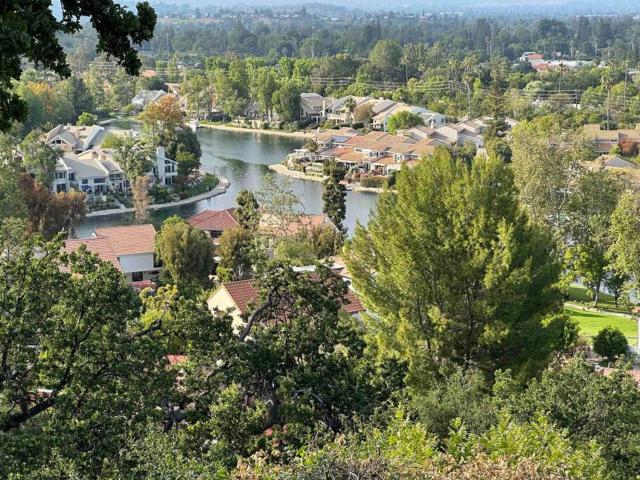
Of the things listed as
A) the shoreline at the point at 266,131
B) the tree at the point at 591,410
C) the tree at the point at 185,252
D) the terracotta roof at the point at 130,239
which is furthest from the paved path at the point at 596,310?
the shoreline at the point at 266,131

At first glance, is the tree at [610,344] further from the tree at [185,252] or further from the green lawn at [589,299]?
the tree at [185,252]

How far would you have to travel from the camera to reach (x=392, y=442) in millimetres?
4918

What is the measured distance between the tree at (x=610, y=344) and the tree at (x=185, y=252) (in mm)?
8101

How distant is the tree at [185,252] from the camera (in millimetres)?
17875

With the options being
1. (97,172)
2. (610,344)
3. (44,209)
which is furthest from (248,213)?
(97,172)

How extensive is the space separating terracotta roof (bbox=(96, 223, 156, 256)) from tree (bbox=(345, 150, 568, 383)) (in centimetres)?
1214

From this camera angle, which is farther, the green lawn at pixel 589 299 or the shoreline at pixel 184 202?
the shoreline at pixel 184 202

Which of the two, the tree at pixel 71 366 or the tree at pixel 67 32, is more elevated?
the tree at pixel 67 32

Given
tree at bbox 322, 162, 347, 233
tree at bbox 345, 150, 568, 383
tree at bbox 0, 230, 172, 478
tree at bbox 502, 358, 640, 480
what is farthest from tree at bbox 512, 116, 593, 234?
tree at bbox 0, 230, 172, 478

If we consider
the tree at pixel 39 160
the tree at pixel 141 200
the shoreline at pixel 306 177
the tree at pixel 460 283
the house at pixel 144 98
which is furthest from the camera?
the house at pixel 144 98

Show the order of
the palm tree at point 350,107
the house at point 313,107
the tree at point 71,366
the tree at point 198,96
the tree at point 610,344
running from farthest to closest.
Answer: the tree at point 198,96 → the house at point 313,107 → the palm tree at point 350,107 → the tree at point 610,344 → the tree at point 71,366

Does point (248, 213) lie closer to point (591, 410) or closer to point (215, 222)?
point (215, 222)

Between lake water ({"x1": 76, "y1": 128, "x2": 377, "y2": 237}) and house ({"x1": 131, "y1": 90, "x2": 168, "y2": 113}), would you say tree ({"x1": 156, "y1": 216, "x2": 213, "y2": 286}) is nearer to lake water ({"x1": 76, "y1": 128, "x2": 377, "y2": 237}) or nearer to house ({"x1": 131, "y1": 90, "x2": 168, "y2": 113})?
lake water ({"x1": 76, "y1": 128, "x2": 377, "y2": 237})

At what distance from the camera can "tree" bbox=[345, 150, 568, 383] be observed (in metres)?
8.28
